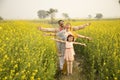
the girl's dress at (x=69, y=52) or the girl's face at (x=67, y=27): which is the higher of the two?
the girl's face at (x=67, y=27)

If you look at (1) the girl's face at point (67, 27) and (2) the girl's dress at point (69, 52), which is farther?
(1) the girl's face at point (67, 27)

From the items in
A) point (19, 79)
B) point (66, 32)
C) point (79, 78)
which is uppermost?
point (66, 32)

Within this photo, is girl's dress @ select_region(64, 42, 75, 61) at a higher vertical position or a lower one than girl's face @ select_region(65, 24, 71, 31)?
lower

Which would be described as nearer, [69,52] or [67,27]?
[69,52]

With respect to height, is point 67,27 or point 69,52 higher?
point 67,27

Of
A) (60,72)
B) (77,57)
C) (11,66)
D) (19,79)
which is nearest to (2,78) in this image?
(19,79)

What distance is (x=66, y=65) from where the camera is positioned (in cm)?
838

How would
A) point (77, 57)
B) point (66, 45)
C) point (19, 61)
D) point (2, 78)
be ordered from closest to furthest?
point (2, 78), point (19, 61), point (66, 45), point (77, 57)

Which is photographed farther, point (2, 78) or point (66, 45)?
point (66, 45)

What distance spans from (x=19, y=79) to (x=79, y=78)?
12.5ft

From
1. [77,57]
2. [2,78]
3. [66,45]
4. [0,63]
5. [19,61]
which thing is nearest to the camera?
[2,78]

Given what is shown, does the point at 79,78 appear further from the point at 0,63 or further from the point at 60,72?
the point at 0,63

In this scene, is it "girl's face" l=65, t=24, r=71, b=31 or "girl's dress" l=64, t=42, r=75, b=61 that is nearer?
"girl's dress" l=64, t=42, r=75, b=61

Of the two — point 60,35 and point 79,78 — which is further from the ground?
point 60,35
